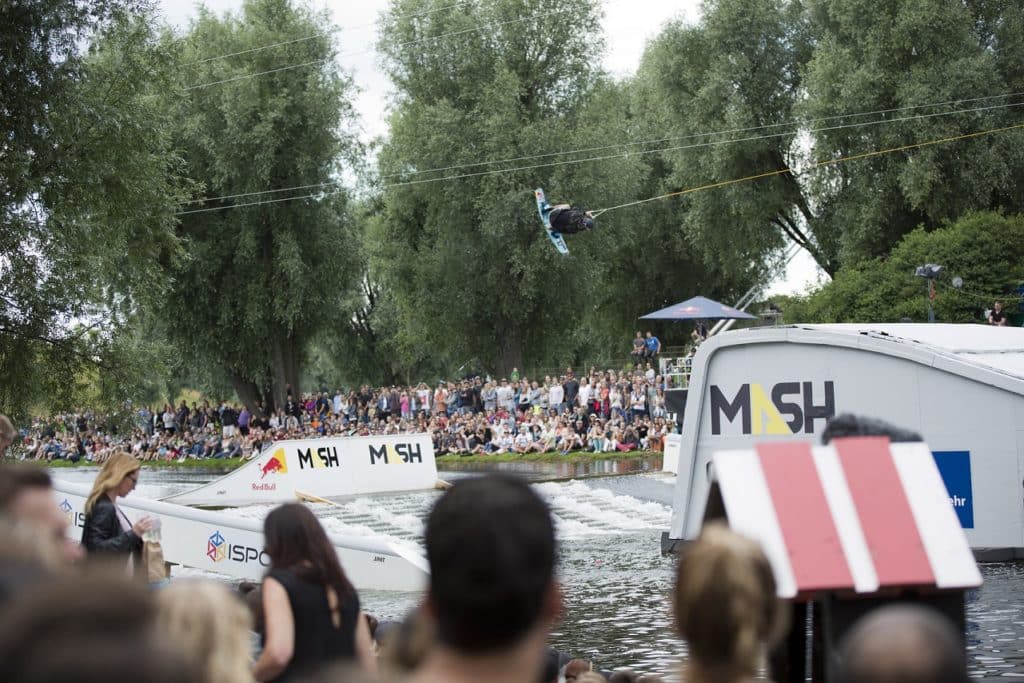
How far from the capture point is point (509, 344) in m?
57.0

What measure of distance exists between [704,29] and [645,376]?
24123 millimetres

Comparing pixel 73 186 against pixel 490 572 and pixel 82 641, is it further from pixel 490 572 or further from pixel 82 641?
pixel 82 641

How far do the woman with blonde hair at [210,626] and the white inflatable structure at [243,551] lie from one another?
461 inches

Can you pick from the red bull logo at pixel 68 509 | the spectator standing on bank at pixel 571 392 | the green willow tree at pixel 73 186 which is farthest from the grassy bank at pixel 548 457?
the red bull logo at pixel 68 509

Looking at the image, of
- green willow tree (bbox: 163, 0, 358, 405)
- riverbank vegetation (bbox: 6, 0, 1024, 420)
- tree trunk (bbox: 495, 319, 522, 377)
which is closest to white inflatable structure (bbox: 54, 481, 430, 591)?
riverbank vegetation (bbox: 6, 0, 1024, 420)

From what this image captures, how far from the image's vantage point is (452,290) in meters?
55.7

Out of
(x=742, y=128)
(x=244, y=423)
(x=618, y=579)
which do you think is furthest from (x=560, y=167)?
(x=618, y=579)

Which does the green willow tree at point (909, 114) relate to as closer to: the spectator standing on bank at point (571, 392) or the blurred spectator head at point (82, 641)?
the spectator standing on bank at point (571, 392)

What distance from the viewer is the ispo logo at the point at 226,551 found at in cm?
1591

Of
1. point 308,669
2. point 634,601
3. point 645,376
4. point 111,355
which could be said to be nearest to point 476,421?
point 645,376

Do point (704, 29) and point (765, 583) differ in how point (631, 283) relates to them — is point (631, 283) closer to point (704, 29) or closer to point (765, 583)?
point (704, 29)

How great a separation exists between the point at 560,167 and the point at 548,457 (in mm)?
19105

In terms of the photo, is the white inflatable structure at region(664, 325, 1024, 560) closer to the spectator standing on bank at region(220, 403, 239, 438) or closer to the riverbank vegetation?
Result: the riverbank vegetation

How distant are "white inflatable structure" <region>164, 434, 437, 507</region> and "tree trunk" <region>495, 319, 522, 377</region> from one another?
86.7 feet
